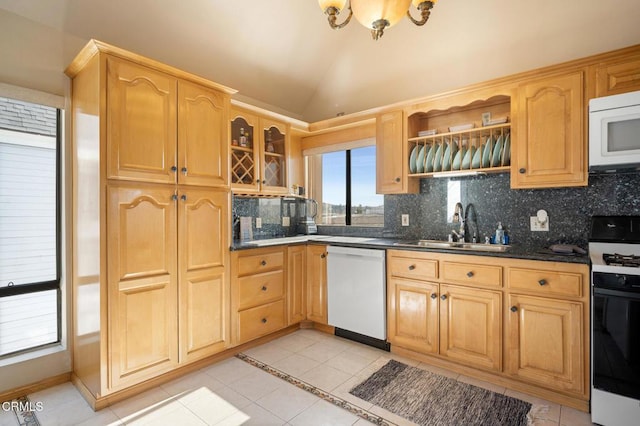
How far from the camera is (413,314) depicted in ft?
8.54

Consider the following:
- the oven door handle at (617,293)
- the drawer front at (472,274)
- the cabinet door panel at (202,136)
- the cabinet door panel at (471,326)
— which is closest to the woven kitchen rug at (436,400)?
the cabinet door panel at (471,326)

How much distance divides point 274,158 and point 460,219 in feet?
6.51

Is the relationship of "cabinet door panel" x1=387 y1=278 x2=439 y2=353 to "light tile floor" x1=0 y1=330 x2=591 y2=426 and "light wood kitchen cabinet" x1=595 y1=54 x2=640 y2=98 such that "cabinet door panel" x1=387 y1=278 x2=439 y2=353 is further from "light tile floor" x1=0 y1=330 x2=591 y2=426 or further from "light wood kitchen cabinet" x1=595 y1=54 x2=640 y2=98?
"light wood kitchen cabinet" x1=595 y1=54 x2=640 y2=98

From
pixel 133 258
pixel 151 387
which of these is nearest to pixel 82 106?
pixel 133 258

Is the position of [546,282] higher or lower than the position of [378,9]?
lower

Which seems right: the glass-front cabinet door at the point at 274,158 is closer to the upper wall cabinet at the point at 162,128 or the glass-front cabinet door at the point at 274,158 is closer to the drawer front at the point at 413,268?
the upper wall cabinet at the point at 162,128

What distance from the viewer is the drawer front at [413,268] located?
2494 millimetres

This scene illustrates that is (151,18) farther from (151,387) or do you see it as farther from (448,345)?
(448,345)

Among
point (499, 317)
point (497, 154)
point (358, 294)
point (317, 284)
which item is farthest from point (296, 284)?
point (497, 154)

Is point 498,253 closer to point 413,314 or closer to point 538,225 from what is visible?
point 538,225

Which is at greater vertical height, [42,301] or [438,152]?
[438,152]

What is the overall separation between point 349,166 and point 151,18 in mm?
2355

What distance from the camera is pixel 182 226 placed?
7.74 feet

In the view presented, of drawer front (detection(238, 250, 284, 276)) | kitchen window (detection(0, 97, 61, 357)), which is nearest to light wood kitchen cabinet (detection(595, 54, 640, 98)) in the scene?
drawer front (detection(238, 250, 284, 276))
